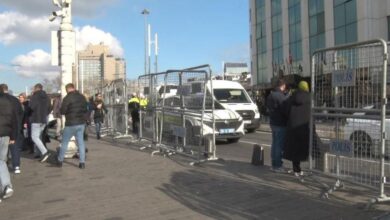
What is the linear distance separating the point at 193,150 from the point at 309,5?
120 ft

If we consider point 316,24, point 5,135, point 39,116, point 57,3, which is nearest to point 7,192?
point 5,135

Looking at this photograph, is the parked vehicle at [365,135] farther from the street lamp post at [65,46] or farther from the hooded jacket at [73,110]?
the street lamp post at [65,46]

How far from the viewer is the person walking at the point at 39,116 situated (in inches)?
497

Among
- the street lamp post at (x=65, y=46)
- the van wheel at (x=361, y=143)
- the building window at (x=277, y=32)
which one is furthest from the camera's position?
the building window at (x=277, y=32)

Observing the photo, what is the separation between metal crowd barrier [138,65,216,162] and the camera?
39.2 ft

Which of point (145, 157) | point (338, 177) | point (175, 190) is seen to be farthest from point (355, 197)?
point (145, 157)

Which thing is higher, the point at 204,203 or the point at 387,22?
the point at 387,22

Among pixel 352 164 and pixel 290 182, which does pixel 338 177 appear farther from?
pixel 290 182

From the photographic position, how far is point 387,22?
3853 cm

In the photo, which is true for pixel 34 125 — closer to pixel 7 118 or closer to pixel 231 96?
pixel 7 118

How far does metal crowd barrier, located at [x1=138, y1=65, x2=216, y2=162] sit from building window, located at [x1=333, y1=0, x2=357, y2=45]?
2855 cm

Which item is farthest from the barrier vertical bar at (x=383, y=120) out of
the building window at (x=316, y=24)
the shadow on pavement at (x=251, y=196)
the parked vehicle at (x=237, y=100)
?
the building window at (x=316, y=24)

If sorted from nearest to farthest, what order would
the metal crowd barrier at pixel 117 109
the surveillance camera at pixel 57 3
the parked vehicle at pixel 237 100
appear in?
the surveillance camera at pixel 57 3
the metal crowd barrier at pixel 117 109
the parked vehicle at pixel 237 100

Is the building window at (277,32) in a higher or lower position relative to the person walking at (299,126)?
higher
